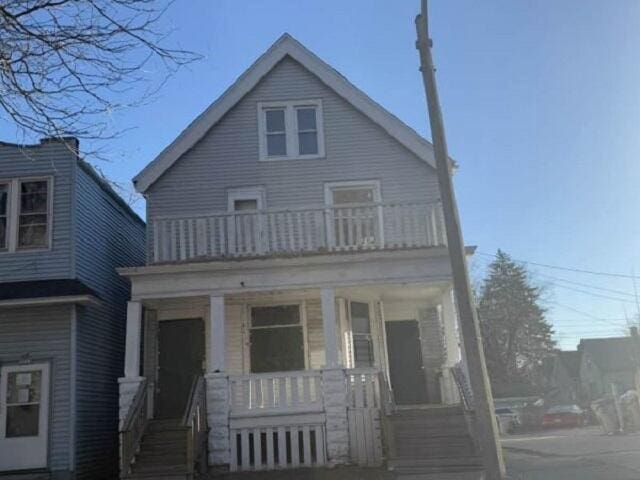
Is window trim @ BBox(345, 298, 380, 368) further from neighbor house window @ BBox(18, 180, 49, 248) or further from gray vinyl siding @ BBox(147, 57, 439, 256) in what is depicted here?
neighbor house window @ BBox(18, 180, 49, 248)

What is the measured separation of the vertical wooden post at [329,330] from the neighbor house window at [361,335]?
6.24 ft

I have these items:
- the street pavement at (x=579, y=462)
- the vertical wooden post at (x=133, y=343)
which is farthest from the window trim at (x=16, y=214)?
the street pavement at (x=579, y=462)

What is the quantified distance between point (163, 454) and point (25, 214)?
19.8 ft

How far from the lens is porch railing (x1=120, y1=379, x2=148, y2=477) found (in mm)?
11281

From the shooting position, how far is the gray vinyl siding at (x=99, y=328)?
45.9 feet

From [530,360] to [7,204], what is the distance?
193 feet

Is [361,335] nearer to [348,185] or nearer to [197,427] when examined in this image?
[348,185]

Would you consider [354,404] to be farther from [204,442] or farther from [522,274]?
[522,274]

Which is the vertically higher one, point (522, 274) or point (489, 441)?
point (522, 274)

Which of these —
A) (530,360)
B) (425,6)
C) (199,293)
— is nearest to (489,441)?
(425,6)

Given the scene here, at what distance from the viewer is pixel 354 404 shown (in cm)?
1279

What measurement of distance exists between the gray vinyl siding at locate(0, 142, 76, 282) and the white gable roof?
1.65 meters

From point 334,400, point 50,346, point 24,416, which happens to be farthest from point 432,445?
point 24,416

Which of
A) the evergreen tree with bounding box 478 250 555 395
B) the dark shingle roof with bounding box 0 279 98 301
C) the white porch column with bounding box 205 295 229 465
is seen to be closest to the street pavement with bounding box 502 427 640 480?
the white porch column with bounding box 205 295 229 465
